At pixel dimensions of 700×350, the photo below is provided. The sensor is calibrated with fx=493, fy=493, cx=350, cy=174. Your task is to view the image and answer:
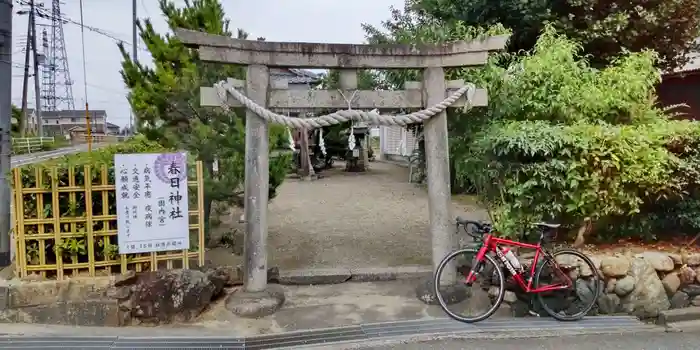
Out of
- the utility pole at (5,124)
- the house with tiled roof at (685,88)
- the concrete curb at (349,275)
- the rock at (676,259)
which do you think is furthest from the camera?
the house with tiled roof at (685,88)

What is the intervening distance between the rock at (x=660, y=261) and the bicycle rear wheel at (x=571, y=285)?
2.49 feet

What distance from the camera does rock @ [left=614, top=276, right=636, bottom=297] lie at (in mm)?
5680

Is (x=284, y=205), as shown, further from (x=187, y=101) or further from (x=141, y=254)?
(x=141, y=254)

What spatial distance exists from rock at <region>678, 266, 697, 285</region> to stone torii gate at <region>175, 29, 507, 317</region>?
2743 millimetres

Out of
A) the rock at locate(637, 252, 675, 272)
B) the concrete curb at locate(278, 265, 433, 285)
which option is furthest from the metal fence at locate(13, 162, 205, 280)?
the rock at locate(637, 252, 675, 272)

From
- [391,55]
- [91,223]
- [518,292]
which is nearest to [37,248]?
[91,223]

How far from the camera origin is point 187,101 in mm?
6895

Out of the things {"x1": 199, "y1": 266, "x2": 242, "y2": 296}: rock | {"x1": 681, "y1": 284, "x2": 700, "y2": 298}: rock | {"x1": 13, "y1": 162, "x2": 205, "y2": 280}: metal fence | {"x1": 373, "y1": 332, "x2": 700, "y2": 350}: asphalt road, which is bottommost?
{"x1": 373, "y1": 332, "x2": 700, "y2": 350}: asphalt road

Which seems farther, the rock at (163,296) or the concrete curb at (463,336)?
the rock at (163,296)

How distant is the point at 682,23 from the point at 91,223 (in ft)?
32.6

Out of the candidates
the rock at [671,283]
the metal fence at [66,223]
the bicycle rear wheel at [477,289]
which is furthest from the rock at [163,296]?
the rock at [671,283]

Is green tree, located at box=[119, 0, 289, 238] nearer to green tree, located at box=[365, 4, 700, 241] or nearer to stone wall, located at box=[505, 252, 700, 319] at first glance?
green tree, located at box=[365, 4, 700, 241]

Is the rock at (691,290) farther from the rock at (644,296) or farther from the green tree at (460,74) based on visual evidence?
the green tree at (460,74)

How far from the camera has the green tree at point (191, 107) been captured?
6820 mm
